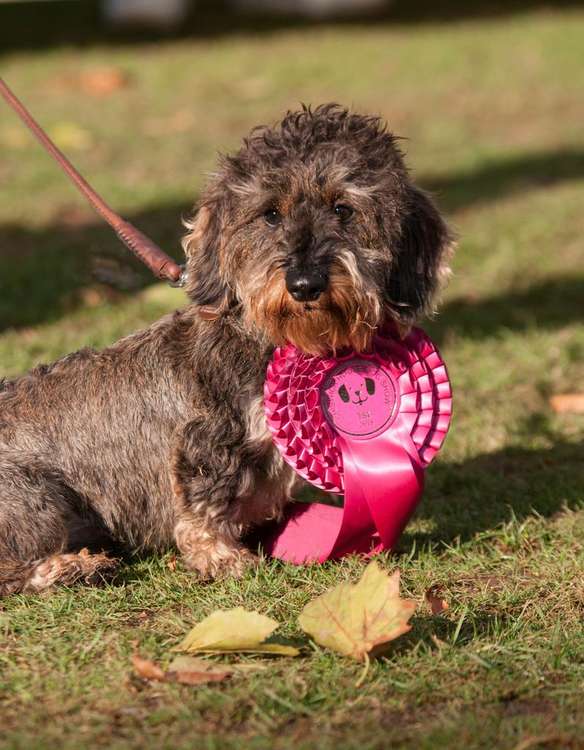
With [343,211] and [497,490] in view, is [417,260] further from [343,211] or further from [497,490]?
[497,490]

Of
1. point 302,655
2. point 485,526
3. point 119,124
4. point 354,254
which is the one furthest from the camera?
point 119,124

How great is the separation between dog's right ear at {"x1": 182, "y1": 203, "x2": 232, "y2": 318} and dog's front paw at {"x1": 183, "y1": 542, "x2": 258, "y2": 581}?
0.97 m

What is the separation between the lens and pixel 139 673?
3.96 meters

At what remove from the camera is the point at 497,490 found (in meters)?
5.93

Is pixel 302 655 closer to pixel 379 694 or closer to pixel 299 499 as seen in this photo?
pixel 379 694

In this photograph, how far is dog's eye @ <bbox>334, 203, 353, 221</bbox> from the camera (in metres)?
4.56

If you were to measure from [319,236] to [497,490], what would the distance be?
2052mm

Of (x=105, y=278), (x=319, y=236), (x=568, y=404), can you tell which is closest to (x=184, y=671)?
(x=319, y=236)

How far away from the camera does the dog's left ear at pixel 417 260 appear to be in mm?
4758

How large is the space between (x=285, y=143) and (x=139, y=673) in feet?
6.90

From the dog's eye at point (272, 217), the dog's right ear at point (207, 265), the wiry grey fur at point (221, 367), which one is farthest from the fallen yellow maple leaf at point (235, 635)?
the dog's eye at point (272, 217)

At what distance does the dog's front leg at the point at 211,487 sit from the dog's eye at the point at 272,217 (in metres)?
0.80

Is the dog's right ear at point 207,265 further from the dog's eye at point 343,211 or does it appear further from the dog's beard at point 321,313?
the dog's eye at point 343,211

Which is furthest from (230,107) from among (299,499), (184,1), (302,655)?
(302,655)
